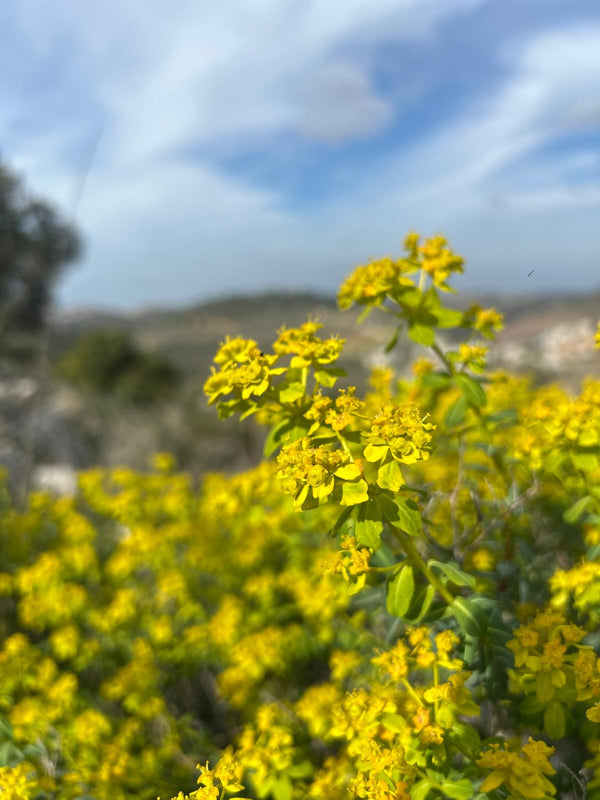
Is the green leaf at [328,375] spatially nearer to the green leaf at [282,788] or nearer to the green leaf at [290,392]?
the green leaf at [290,392]

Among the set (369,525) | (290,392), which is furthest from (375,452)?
(290,392)

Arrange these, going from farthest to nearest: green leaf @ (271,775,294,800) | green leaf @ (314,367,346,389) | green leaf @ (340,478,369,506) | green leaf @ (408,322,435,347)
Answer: green leaf @ (408,322,435,347) → green leaf @ (271,775,294,800) → green leaf @ (314,367,346,389) → green leaf @ (340,478,369,506)

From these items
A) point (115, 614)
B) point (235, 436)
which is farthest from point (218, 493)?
point (235, 436)

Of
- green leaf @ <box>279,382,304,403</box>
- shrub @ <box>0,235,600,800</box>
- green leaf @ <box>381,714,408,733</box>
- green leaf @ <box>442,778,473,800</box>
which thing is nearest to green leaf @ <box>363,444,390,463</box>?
shrub @ <box>0,235,600,800</box>

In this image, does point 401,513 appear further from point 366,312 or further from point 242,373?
point 366,312

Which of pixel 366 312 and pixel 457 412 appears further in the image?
pixel 457 412

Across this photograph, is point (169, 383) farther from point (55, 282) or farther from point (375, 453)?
point (375, 453)

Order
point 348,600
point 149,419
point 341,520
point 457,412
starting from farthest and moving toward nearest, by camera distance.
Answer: point 149,419 → point 348,600 → point 457,412 → point 341,520

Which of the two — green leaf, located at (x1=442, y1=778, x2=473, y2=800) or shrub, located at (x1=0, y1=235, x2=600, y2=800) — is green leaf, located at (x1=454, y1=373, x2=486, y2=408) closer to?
shrub, located at (x1=0, y1=235, x2=600, y2=800)
